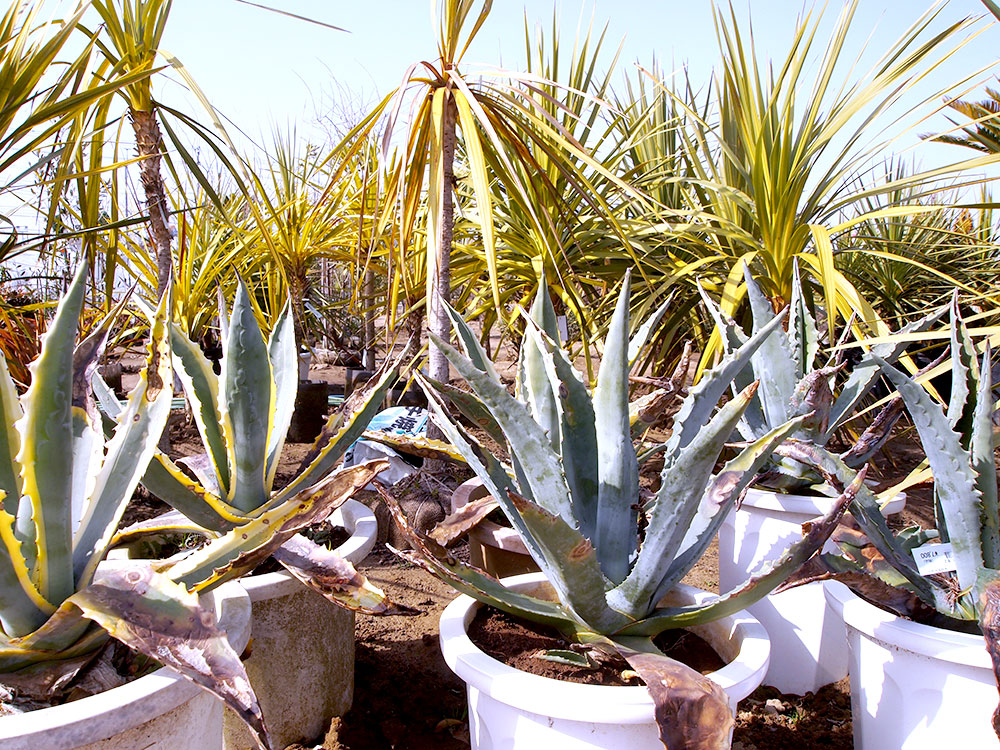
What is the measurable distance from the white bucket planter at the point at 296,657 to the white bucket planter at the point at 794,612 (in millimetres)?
850

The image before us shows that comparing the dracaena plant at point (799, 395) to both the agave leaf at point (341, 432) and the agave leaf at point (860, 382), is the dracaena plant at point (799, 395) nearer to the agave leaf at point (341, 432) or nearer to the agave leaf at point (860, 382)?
the agave leaf at point (860, 382)

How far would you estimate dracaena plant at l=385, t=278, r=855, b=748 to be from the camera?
2.84 ft

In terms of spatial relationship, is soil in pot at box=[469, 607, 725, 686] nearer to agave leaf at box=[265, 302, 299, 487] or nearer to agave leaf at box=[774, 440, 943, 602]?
agave leaf at box=[774, 440, 943, 602]

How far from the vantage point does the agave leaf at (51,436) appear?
751 mm

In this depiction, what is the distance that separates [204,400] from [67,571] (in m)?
0.48

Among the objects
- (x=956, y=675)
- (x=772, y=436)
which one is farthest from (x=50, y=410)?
(x=956, y=675)

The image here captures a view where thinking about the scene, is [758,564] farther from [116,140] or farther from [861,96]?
[116,140]

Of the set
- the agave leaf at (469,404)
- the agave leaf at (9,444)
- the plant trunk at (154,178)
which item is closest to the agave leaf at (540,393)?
the agave leaf at (469,404)

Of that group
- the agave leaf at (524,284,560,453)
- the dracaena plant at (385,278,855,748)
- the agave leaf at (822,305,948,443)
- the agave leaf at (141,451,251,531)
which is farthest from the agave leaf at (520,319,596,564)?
the agave leaf at (822,305,948,443)

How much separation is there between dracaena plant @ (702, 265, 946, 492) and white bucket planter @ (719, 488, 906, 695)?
8 cm

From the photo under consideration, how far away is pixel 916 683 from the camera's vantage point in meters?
1.02

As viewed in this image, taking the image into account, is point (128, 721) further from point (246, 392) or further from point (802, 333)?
point (802, 333)

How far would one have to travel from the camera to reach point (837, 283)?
6.62ft

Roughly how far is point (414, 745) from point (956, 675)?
897 millimetres
